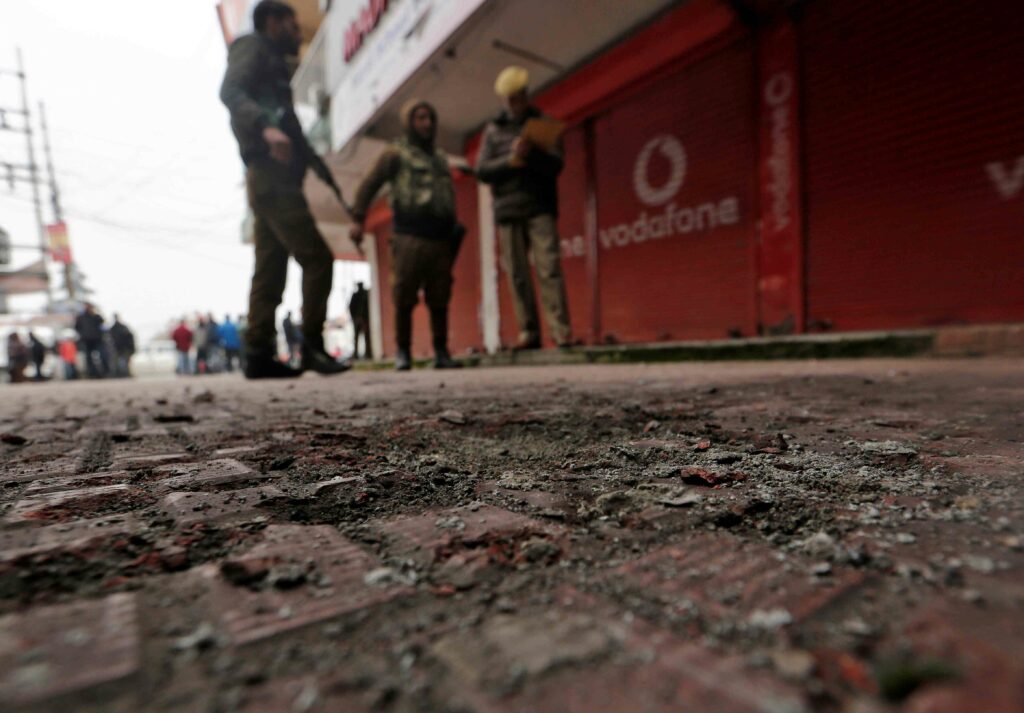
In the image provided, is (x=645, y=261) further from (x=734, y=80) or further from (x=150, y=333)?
(x=150, y=333)

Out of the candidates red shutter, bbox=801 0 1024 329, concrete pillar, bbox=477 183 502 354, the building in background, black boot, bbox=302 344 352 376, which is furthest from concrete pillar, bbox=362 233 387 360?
red shutter, bbox=801 0 1024 329

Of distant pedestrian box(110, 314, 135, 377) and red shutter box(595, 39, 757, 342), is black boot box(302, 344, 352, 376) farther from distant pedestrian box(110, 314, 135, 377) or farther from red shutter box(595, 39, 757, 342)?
distant pedestrian box(110, 314, 135, 377)

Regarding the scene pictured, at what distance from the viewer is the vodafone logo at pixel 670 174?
20.3ft

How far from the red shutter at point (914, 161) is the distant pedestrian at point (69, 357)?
19315mm

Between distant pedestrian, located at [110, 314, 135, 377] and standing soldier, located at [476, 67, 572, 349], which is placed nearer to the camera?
standing soldier, located at [476, 67, 572, 349]

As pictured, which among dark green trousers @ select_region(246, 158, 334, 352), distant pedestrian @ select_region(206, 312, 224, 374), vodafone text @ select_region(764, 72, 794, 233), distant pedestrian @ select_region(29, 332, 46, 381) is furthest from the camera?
distant pedestrian @ select_region(206, 312, 224, 374)

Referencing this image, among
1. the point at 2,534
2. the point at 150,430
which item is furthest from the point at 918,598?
the point at 150,430

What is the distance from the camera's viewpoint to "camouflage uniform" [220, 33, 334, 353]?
3.46 meters

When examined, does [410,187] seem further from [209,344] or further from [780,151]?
[209,344]

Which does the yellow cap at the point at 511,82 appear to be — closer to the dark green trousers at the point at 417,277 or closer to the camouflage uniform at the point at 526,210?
the camouflage uniform at the point at 526,210

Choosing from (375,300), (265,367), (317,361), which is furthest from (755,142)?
(375,300)

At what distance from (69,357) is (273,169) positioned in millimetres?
18871

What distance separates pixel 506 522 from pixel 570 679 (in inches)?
12.8

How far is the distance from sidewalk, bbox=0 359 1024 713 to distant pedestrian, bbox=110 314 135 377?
17.3 meters
